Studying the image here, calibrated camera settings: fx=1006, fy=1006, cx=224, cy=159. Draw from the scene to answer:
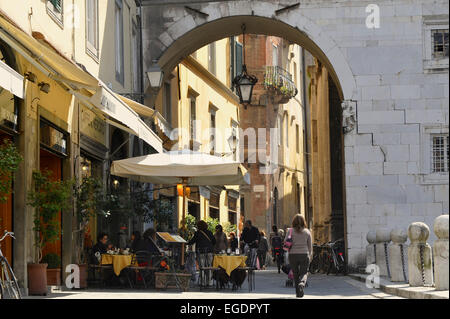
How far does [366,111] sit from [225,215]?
56.3 feet

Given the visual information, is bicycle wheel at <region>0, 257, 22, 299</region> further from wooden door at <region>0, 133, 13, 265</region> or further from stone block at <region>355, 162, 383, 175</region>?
stone block at <region>355, 162, 383, 175</region>

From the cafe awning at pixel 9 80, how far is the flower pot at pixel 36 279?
12.3ft

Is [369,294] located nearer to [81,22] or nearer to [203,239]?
[203,239]

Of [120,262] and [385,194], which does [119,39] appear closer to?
[385,194]

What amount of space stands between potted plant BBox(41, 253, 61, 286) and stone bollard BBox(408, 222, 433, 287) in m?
5.57

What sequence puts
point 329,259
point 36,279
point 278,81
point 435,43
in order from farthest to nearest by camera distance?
point 278,81 → point 329,259 → point 435,43 → point 36,279

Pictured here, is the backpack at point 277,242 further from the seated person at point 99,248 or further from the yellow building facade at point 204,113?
the seated person at point 99,248

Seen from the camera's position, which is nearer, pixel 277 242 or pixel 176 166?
pixel 176 166

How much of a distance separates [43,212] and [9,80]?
4215 millimetres

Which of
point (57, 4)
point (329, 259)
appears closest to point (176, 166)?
point (57, 4)

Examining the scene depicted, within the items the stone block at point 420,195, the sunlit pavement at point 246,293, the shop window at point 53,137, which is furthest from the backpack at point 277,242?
the shop window at point 53,137

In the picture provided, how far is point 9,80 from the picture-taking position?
11.0m

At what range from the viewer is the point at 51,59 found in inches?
522

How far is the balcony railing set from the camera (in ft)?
147
